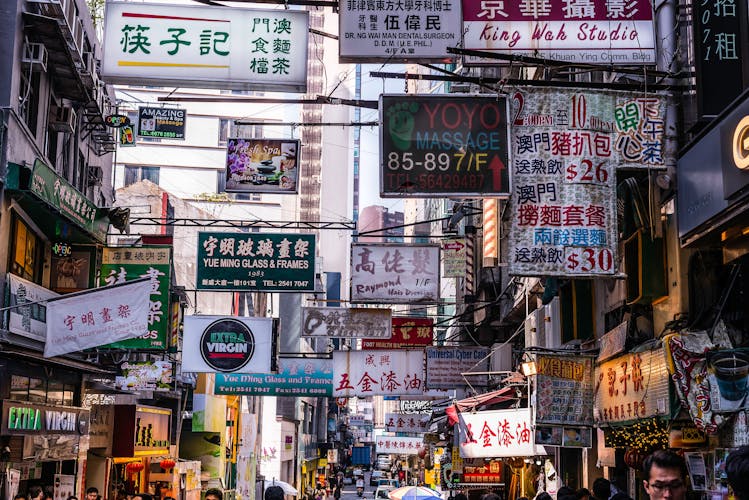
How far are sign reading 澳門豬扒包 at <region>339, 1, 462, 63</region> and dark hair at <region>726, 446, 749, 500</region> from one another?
9189 mm

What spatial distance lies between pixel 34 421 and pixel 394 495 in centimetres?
1012

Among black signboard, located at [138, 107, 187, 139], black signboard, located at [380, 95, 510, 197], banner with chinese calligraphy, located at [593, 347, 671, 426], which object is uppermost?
black signboard, located at [138, 107, 187, 139]

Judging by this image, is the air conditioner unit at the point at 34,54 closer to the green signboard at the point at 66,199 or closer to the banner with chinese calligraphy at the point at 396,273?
the green signboard at the point at 66,199

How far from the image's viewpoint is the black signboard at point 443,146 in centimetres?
1219

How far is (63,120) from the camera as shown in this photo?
2112 centimetres

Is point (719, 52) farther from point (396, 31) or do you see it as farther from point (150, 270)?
point (150, 270)

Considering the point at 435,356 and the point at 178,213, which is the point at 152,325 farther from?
the point at 178,213

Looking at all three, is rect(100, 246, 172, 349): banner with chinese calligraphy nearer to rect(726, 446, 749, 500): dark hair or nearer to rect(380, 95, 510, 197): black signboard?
rect(380, 95, 510, 197): black signboard

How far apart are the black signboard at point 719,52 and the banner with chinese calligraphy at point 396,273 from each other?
11.3 metres

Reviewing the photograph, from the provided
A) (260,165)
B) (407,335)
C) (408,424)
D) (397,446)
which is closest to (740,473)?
(260,165)

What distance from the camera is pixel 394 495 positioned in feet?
81.6

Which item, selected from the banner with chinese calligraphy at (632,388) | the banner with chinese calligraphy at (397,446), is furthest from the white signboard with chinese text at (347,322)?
the banner with chinese calligraphy at (397,446)

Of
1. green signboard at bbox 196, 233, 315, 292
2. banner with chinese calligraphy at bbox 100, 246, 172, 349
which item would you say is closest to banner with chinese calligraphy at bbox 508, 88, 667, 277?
green signboard at bbox 196, 233, 315, 292

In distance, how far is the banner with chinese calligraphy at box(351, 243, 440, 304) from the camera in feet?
72.0
